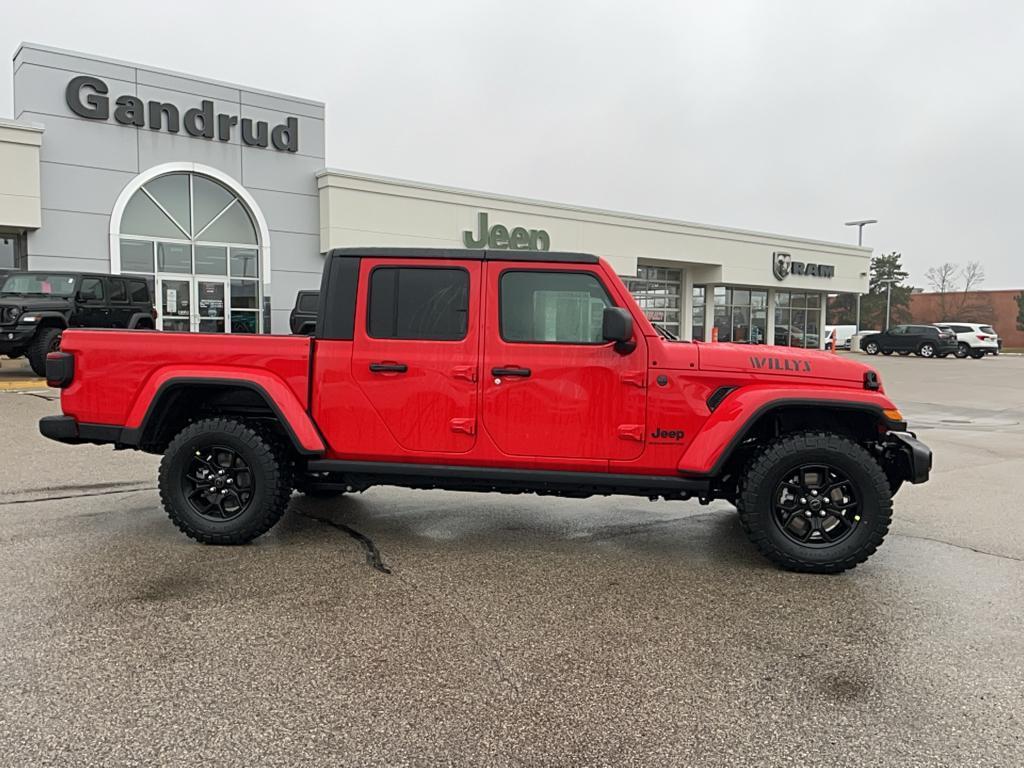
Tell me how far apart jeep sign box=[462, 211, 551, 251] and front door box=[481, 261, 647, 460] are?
65.4 feet

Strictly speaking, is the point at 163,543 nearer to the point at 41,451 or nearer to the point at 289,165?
the point at 41,451

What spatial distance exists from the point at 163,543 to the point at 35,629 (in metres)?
1.43

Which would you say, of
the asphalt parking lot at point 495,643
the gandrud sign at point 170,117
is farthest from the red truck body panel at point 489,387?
the gandrud sign at point 170,117

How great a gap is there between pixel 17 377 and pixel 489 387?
14493 millimetres

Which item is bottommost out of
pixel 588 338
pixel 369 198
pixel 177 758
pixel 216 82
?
pixel 177 758

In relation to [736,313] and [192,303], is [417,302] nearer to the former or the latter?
[192,303]

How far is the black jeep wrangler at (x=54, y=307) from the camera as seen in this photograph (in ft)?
44.7

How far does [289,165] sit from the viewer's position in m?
21.7

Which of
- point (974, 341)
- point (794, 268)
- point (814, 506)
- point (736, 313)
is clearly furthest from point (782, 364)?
point (974, 341)

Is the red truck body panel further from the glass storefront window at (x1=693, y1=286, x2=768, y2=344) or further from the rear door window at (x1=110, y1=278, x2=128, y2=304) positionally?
the glass storefront window at (x1=693, y1=286, x2=768, y2=344)

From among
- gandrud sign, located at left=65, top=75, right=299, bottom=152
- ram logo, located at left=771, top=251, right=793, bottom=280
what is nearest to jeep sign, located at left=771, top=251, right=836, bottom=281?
ram logo, located at left=771, top=251, right=793, bottom=280

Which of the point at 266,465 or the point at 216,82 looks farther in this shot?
the point at 216,82

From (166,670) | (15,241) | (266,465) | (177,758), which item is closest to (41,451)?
(266,465)

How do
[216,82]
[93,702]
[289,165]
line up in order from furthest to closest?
[289,165] → [216,82] → [93,702]
